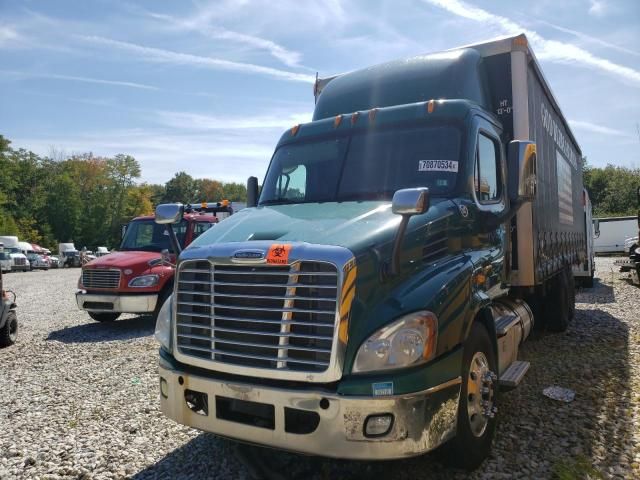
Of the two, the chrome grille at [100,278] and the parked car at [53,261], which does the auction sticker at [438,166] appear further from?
the parked car at [53,261]

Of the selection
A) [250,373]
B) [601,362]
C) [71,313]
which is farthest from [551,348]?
[71,313]

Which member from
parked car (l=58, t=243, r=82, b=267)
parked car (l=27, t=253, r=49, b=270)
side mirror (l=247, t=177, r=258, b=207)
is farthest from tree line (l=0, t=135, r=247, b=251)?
side mirror (l=247, t=177, r=258, b=207)

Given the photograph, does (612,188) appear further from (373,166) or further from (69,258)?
(373,166)

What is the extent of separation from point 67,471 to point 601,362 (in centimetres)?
620

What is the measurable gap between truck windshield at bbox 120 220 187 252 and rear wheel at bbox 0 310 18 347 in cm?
284

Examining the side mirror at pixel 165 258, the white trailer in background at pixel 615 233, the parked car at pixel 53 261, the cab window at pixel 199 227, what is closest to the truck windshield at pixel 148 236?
the cab window at pixel 199 227

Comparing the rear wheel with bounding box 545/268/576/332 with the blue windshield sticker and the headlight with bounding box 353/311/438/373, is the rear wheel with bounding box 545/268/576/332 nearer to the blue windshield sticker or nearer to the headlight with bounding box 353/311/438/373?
the headlight with bounding box 353/311/438/373

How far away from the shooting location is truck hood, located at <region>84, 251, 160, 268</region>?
10.1 metres

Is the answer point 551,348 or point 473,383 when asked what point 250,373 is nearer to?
point 473,383

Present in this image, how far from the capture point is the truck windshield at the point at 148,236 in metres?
11.1

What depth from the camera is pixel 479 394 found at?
376cm

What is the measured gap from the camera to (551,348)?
7562 mm

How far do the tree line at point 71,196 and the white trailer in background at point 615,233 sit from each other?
1776 inches

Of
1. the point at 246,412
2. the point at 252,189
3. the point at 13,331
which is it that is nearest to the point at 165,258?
the point at 13,331
